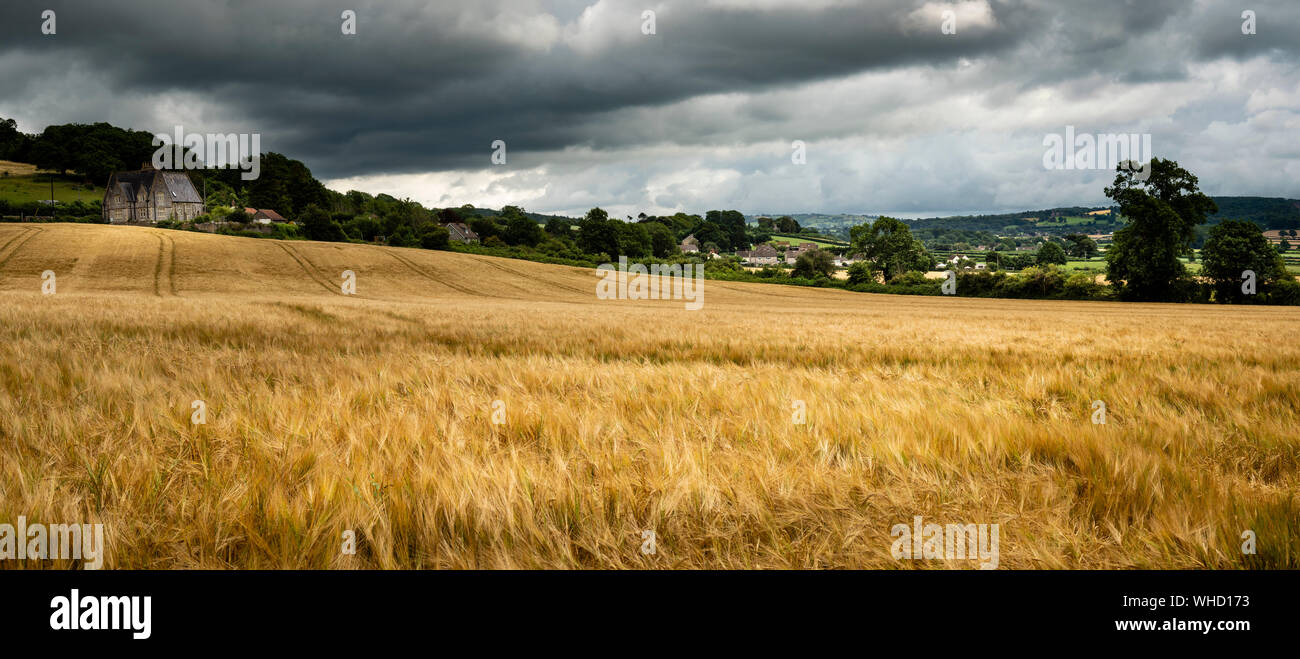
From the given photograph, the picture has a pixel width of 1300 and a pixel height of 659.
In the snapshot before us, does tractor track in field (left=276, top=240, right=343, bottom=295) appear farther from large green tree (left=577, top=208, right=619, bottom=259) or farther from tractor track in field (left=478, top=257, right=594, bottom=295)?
large green tree (left=577, top=208, right=619, bottom=259)

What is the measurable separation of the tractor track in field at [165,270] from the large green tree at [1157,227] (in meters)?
79.8

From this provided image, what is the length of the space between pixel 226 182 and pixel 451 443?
182439mm

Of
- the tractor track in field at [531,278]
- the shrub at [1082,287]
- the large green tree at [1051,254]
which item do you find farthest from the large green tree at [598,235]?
the large green tree at [1051,254]

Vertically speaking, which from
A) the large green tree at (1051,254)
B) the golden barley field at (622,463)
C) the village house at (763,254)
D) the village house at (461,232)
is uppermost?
the village house at (461,232)

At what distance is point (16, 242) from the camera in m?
55.3

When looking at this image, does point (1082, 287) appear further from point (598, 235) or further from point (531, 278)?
point (598, 235)

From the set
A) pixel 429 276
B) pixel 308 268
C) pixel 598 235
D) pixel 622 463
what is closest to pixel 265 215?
pixel 598 235

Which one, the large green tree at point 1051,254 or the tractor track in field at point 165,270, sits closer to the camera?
the tractor track in field at point 165,270

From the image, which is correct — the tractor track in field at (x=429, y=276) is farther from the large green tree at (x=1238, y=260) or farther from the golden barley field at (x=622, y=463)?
the large green tree at (x=1238, y=260)

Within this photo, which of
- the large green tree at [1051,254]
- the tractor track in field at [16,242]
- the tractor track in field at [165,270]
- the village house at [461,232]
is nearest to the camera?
the tractor track in field at [165,270]

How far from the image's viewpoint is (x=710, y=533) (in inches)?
75.4

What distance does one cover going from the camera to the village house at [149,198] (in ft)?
389
